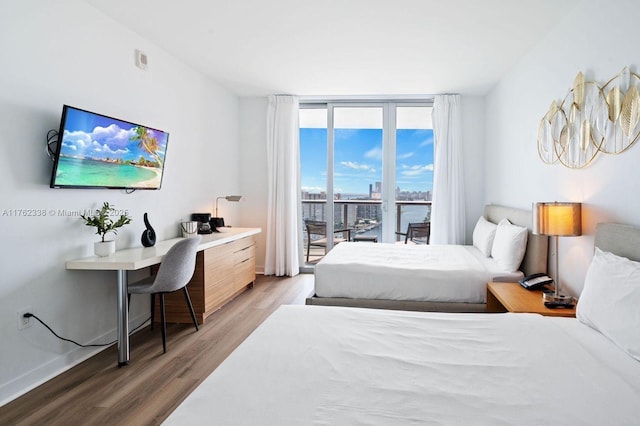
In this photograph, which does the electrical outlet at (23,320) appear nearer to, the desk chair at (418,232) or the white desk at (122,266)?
the white desk at (122,266)

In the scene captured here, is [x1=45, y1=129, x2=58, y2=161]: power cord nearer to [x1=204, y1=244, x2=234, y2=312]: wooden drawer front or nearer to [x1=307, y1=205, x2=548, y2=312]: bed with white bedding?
[x1=204, y1=244, x2=234, y2=312]: wooden drawer front

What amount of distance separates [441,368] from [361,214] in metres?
4.45

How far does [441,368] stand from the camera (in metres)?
1.38

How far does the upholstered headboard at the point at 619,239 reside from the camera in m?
1.94

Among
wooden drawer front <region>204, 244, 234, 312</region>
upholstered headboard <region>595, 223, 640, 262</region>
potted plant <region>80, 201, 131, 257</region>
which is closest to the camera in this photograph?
upholstered headboard <region>595, 223, 640, 262</region>

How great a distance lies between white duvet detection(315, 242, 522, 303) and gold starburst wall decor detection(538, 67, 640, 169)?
1.11 metres

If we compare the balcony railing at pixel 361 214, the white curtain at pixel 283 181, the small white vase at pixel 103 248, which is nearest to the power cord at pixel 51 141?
the small white vase at pixel 103 248

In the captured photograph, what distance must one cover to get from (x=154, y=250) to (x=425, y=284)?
7.65 ft

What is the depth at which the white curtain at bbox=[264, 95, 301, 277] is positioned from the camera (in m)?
5.34

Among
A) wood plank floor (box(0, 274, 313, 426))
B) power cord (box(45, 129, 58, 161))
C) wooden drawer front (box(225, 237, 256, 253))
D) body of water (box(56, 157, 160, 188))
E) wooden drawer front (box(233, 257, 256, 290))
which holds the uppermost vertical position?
power cord (box(45, 129, 58, 161))

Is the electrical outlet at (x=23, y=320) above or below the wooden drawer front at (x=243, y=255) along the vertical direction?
below

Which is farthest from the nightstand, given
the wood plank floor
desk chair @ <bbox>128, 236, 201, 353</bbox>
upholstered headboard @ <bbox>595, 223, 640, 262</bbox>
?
desk chair @ <bbox>128, 236, 201, 353</bbox>

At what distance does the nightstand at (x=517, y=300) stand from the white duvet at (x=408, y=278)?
0.37 feet

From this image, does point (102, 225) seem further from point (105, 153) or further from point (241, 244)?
point (241, 244)
